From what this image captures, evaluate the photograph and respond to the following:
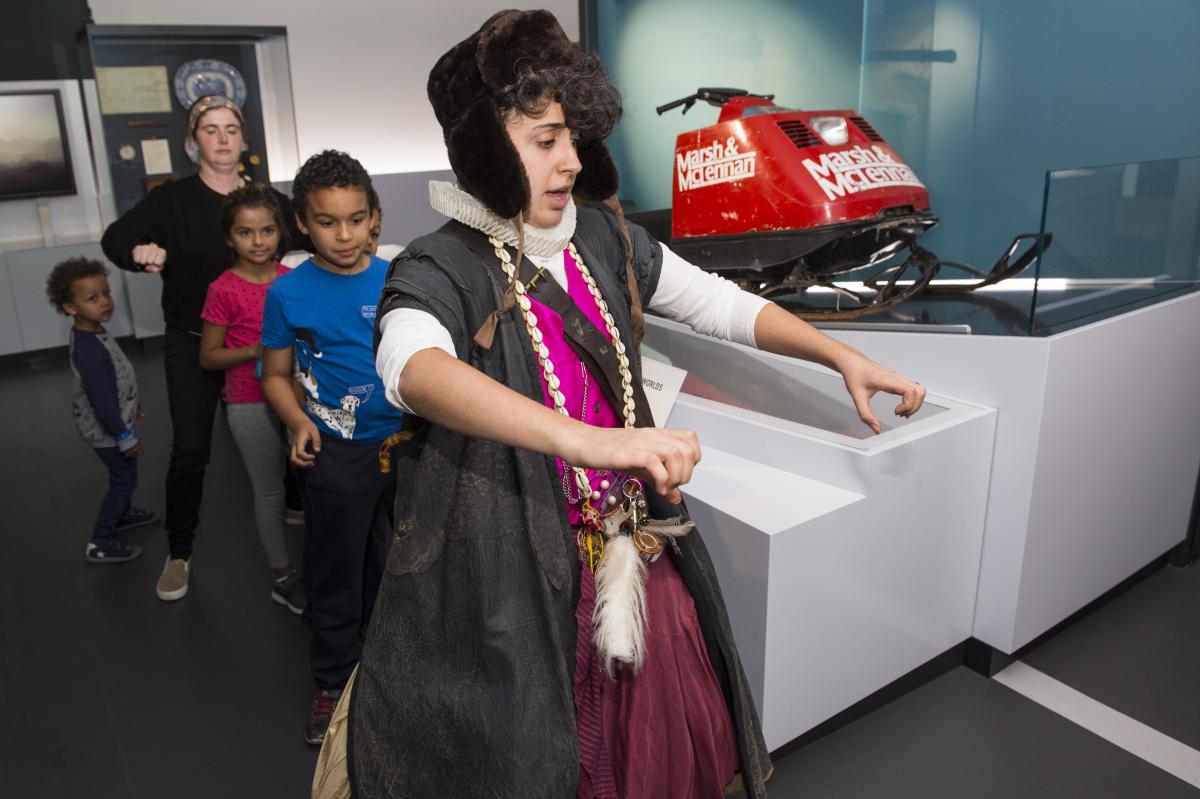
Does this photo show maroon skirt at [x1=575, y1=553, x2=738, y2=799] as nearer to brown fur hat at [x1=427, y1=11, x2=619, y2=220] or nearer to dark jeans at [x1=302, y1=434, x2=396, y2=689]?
brown fur hat at [x1=427, y1=11, x2=619, y2=220]

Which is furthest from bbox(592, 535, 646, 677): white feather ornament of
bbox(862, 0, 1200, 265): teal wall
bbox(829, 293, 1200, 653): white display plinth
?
bbox(862, 0, 1200, 265): teal wall

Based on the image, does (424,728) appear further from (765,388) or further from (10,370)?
(10,370)

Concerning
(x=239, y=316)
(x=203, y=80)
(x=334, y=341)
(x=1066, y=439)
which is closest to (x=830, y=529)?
(x=1066, y=439)

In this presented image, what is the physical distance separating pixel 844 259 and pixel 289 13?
17.3 ft

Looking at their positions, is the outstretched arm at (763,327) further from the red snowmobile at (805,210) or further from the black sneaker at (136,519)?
the black sneaker at (136,519)

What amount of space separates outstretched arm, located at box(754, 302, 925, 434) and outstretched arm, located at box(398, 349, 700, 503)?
1.45 feet

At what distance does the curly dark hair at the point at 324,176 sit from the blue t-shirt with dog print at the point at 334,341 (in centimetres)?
16

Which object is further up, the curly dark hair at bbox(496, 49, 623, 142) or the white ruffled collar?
the curly dark hair at bbox(496, 49, 623, 142)

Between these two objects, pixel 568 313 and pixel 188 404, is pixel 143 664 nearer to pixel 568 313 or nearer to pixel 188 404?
pixel 188 404

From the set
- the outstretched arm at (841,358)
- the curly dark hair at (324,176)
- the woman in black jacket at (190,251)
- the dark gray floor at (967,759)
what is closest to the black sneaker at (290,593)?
the woman in black jacket at (190,251)

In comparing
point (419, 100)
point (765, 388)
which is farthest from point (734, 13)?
point (419, 100)

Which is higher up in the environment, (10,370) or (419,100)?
(419,100)

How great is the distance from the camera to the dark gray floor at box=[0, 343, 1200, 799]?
206 cm

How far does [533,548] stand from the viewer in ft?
3.93
